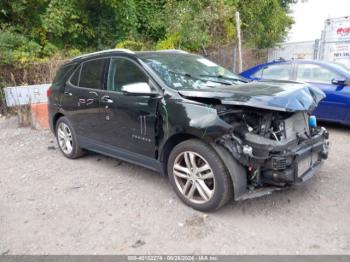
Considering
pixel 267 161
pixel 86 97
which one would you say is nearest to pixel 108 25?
pixel 86 97

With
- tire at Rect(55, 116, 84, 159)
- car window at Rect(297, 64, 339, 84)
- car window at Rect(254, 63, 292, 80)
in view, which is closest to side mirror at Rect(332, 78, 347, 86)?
car window at Rect(297, 64, 339, 84)

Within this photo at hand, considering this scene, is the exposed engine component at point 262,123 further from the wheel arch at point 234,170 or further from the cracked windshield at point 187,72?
the cracked windshield at point 187,72

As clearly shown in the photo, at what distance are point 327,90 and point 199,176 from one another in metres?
3.96

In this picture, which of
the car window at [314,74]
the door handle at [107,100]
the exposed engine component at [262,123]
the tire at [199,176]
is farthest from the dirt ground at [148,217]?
the car window at [314,74]

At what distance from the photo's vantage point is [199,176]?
3.45 m

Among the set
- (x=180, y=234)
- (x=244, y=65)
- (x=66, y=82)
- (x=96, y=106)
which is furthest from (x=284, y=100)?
(x=244, y=65)

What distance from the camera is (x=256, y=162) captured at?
3123 millimetres

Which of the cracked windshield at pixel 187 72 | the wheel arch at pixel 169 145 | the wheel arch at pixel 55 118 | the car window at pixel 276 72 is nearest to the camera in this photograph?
the wheel arch at pixel 169 145

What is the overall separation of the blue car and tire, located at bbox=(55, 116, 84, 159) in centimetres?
446

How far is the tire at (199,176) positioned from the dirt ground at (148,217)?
162mm

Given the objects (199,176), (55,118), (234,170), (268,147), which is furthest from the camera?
(55,118)

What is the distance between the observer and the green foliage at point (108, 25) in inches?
402

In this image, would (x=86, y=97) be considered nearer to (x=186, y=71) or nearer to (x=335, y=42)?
(x=186, y=71)

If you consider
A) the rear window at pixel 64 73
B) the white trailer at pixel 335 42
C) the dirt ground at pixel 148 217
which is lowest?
the dirt ground at pixel 148 217
